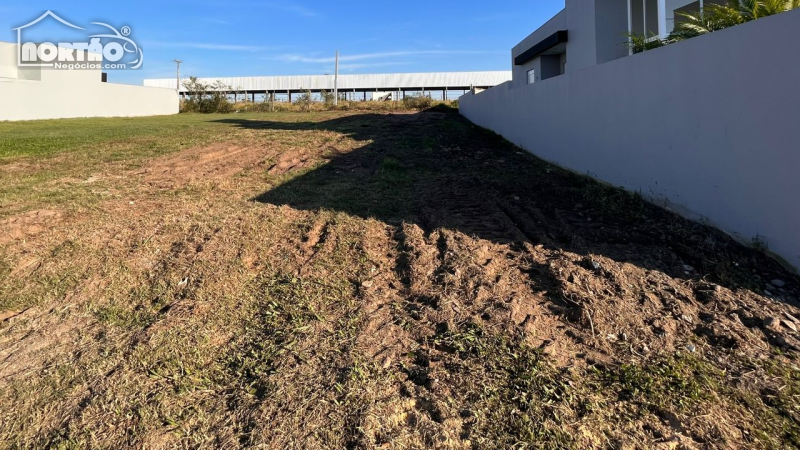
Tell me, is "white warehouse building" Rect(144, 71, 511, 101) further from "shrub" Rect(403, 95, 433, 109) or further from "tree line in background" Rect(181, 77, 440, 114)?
"shrub" Rect(403, 95, 433, 109)

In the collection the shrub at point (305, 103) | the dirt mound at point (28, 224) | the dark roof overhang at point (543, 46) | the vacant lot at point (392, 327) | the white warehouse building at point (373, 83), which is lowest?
the vacant lot at point (392, 327)

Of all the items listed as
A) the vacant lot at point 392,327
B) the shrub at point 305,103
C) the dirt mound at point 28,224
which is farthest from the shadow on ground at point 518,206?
the shrub at point 305,103

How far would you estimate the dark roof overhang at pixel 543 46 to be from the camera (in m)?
14.5

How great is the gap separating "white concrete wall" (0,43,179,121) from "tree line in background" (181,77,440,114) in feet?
11.3

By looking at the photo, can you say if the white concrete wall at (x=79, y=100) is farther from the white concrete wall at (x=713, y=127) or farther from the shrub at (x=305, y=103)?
the white concrete wall at (x=713, y=127)

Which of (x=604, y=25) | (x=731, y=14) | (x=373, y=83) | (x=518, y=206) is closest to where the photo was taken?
(x=518, y=206)

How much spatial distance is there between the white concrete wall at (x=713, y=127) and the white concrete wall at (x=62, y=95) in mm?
31419

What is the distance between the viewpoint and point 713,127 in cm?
441

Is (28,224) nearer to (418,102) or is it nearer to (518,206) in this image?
(518,206)

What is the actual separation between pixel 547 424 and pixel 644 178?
436 centimetres

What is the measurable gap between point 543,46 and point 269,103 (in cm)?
2593

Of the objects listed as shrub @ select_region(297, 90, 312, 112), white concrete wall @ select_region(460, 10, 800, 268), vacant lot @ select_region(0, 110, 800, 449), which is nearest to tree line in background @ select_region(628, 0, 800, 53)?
white concrete wall @ select_region(460, 10, 800, 268)

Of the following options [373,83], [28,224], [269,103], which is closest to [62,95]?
[269,103]

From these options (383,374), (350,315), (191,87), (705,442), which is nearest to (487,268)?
(350,315)
